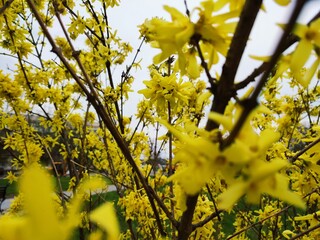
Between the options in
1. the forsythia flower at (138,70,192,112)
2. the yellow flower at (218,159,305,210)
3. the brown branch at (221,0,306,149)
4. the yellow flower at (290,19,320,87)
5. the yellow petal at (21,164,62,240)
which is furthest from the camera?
the forsythia flower at (138,70,192,112)

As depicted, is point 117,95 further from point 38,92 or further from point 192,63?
point 192,63

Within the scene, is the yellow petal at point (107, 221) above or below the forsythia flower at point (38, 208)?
above

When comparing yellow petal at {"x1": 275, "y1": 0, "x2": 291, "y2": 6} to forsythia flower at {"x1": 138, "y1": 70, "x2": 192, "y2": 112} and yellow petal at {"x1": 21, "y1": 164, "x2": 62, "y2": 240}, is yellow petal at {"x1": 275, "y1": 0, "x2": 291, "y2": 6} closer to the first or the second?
yellow petal at {"x1": 21, "y1": 164, "x2": 62, "y2": 240}

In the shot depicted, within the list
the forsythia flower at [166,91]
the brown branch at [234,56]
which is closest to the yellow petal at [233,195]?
the brown branch at [234,56]

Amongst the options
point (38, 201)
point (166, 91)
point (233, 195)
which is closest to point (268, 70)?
point (233, 195)

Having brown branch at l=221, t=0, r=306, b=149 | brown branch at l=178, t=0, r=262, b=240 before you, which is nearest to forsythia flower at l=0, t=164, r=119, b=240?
brown branch at l=221, t=0, r=306, b=149

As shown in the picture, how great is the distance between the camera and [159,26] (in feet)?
2.76

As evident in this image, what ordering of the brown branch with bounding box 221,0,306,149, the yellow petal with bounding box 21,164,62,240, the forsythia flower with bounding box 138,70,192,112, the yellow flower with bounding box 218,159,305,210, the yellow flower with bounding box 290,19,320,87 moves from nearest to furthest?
the yellow petal with bounding box 21,164,62,240
the brown branch with bounding box 221,0,306,149
the yellow flower with bounding box 218,159,305,210
the yellow flower with bounding box 290,19,320,87
the forsythia flower with bounding box 138,70,192,112

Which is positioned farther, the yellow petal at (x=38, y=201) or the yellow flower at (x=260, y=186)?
the yellow flower at (x=260, y=186)

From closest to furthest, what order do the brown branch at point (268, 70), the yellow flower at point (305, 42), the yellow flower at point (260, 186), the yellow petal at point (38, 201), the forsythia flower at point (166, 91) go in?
the yellow petal at point (38, 201)
the brown branch at point (268, 70)
the yellow flower at point (260, 186)
the yellow flower at point (305, 42)
the forsythia flower at point (166, 91)

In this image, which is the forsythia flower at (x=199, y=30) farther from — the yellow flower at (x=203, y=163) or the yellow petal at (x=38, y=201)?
the yellow petal at (x=38, y=201)

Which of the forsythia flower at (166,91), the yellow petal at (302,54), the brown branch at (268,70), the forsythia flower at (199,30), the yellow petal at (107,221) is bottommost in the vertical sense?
the yellow petal at (107,221)

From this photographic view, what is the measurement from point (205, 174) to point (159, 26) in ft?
1.22

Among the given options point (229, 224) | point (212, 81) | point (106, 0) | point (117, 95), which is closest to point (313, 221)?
Result: point (212, 81)
